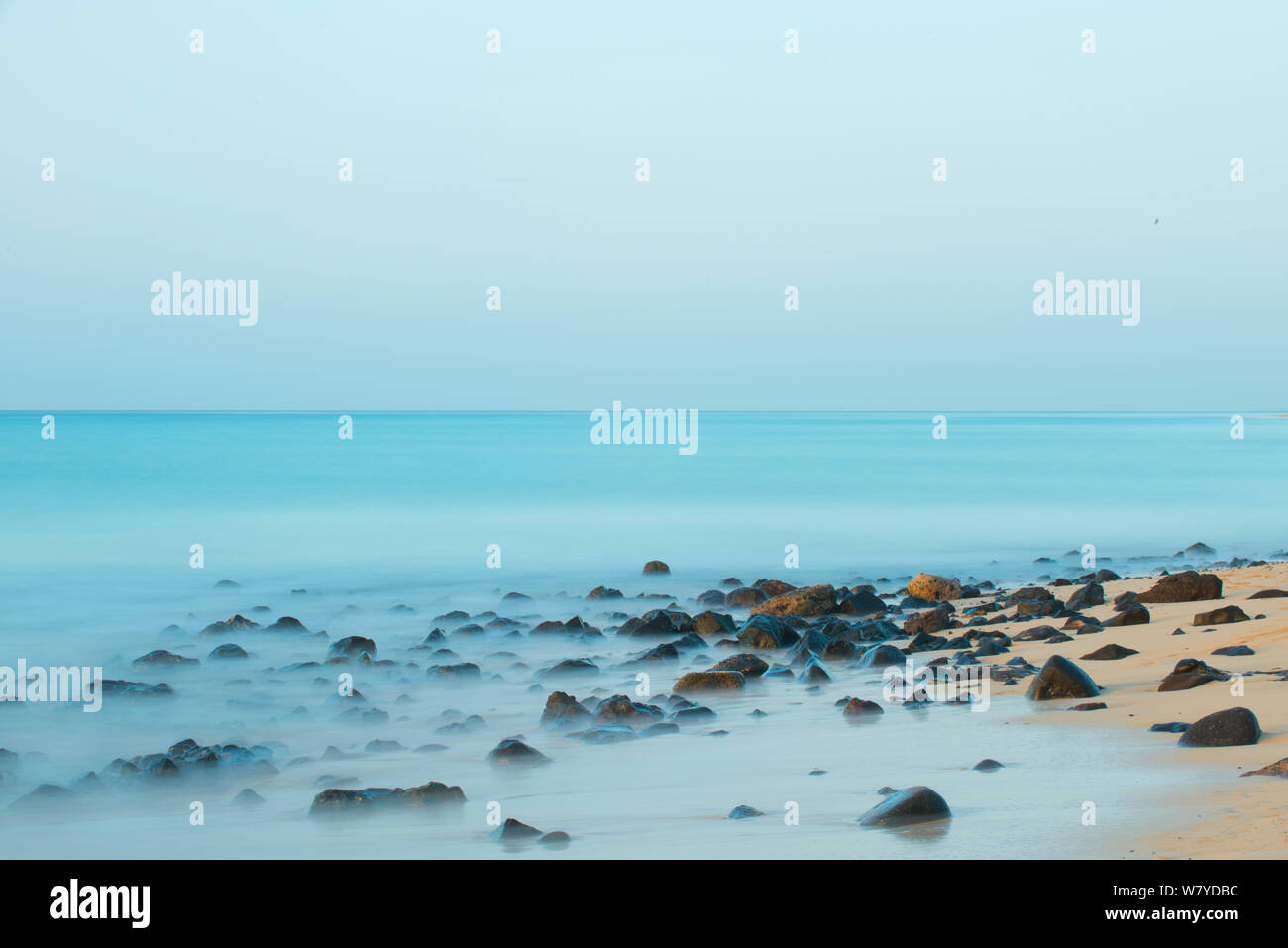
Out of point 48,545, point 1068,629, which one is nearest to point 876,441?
point 48,545

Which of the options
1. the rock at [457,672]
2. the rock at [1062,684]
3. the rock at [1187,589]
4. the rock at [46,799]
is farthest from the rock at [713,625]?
the rock at [46,799]

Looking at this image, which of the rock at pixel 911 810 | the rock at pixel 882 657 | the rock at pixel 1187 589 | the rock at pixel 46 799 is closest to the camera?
the rock at pixel 911 810

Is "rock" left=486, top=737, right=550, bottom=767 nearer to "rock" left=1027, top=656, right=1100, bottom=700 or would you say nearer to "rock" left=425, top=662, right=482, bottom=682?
"rock" left=425, top=662, right=482, bottom=682

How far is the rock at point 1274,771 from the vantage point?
258 inches

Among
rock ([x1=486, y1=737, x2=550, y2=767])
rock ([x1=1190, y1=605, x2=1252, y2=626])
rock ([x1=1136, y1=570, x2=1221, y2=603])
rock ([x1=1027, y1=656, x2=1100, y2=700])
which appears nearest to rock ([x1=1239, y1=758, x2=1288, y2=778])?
rock ([x1=1027, y1=656, x2=1100, y2=700])

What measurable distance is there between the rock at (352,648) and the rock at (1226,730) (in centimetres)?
894

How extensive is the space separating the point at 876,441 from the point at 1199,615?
261 ft

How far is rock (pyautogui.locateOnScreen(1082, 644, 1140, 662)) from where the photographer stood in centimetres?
1089

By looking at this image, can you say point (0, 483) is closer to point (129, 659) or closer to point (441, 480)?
point (441, 480)

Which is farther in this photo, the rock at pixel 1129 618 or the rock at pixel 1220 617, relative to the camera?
the rock at pixel 1129 618

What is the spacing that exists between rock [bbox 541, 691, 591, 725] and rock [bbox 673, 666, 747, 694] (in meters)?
1.18

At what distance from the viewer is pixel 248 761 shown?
29.7 ft

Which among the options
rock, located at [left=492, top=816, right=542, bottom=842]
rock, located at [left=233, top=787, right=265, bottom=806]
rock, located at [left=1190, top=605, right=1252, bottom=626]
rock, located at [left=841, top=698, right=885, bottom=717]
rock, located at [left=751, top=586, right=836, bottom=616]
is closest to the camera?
rock, located at [left=492, top=816, right=542, bottom=842]

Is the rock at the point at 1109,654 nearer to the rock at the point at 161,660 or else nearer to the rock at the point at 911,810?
the rock at the point at 911,810
